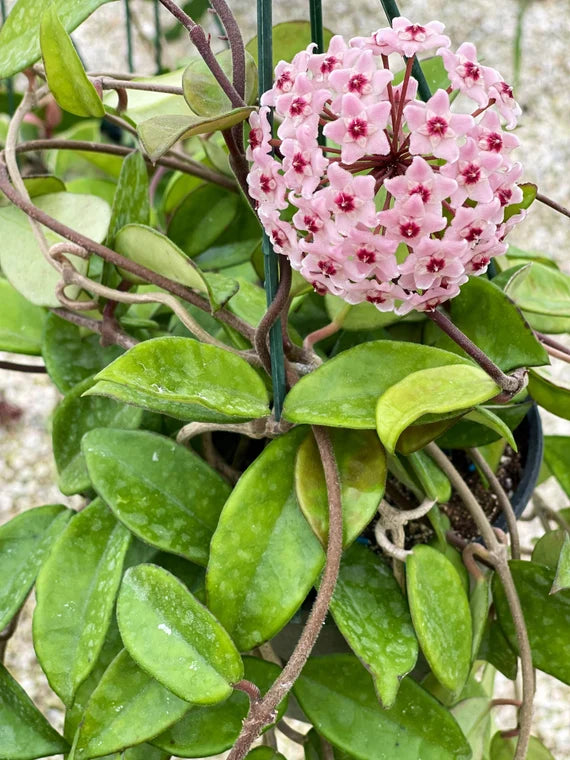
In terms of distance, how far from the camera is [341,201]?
0.46m

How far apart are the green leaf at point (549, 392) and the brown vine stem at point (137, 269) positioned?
20 centimetres

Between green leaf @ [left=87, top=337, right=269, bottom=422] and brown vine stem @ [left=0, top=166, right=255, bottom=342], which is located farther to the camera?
brown vine stem @ [left=0, top=166, right=255, bottom=342]

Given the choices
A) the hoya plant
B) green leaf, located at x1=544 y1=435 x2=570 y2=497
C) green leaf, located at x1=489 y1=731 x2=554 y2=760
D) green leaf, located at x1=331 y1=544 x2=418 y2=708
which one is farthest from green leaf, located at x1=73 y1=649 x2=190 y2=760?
green leaf, located at x1=544 y1=435 x2=570 y2=497

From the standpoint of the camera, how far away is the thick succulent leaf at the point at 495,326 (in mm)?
553

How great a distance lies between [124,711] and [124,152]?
435 millimetres

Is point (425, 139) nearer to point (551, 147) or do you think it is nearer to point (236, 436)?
point (236, 436)

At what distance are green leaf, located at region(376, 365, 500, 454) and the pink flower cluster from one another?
0.05m

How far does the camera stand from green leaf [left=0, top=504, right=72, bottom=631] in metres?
0.61

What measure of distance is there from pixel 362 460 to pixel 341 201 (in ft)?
0.53

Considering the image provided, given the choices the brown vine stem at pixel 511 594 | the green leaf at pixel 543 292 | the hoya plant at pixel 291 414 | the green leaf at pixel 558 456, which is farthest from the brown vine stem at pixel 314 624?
the green leaf at pixel 558 456

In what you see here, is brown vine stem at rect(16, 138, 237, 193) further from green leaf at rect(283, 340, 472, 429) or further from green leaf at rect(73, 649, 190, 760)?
green leaf at rect(73, 649, 190, 760)

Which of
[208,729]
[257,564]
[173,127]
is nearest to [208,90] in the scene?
[173,127]

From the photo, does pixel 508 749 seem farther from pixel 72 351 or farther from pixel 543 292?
pixel 72 351

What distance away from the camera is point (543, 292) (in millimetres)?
679
